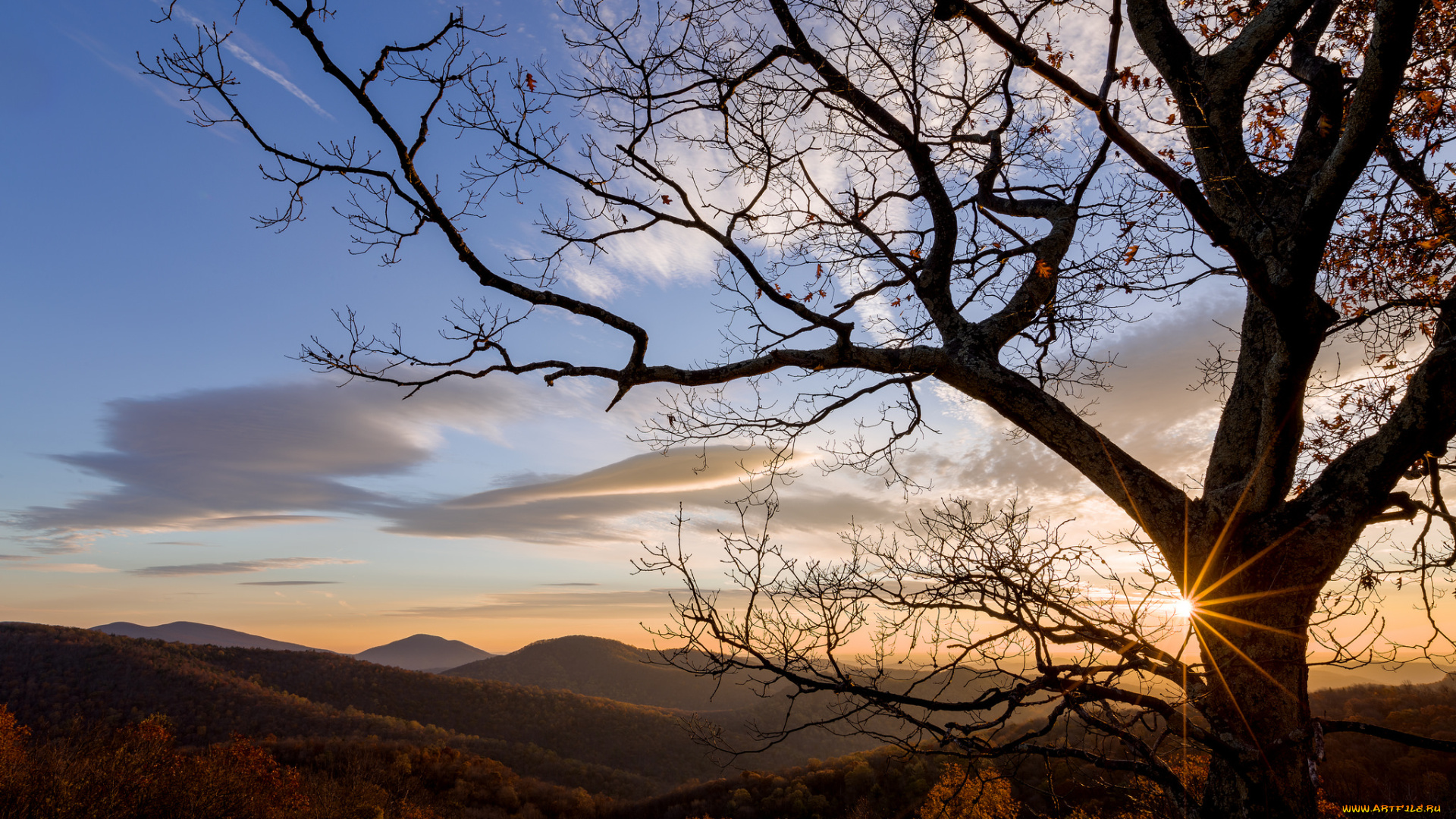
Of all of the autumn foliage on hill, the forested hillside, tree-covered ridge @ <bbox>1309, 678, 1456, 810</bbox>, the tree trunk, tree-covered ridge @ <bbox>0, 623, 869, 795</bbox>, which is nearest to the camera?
the tree trunk

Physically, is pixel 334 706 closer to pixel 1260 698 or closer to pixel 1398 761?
pixel 1398 761

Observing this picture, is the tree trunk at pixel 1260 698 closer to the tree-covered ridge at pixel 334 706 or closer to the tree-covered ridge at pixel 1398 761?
the tree-covered ridge at pixel 1398 761

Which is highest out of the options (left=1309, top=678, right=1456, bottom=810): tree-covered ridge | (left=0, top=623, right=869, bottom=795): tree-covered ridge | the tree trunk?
the tree trunk

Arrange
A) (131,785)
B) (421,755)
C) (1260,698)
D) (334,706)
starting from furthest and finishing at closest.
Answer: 1. (334,706)
2. (421,755)
3. (131,785)
4. (1260,698)

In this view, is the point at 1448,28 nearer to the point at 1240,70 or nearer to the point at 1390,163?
the point at 1390,163

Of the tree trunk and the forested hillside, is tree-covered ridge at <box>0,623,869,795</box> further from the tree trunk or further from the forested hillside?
the tree trunk

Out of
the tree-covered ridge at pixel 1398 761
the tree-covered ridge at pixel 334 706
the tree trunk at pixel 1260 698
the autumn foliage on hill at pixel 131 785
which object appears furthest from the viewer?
the tree-covered ridge at pixel 334 706

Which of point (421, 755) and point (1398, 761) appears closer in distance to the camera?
point (1398, 761)

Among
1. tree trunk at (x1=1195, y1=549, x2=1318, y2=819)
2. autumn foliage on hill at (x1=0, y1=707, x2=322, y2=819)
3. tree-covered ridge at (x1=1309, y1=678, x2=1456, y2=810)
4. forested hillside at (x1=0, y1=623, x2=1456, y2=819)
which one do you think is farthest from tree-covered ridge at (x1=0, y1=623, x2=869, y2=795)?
tree trunk at (x1=1195, y1=549, x2=1318, y2=819)

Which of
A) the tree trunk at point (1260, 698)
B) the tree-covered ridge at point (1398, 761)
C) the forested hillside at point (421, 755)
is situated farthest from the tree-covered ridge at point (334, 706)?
the tree trunk at point (1260, 698)

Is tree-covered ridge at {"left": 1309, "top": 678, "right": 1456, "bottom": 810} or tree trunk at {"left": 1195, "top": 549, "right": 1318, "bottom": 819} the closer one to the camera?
tree trunk at {"left": 1195, "top": 549, "right": 1318, "bottom": 819}

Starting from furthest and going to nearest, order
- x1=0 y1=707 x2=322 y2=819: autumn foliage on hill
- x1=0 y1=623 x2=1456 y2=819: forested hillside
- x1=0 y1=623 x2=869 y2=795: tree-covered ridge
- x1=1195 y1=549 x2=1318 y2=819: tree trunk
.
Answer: x1=0 y1=623 x2=869 y2=795: tree-covered ridge < x1=0 y1=623 x2=1456 y2=819: forested hillside < x1=0 y1=707 x2=322 y2=819: autumn foliage on hill < x1=1195 y1=549 x2=1318 y2=819: tree trunk

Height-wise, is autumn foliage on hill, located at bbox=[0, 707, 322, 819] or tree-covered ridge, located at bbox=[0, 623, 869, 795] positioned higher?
autumn foliage on hill, located at bbox=[0, 707, 322, 819]

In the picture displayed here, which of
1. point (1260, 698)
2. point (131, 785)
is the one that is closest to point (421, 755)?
point (131, 785)
